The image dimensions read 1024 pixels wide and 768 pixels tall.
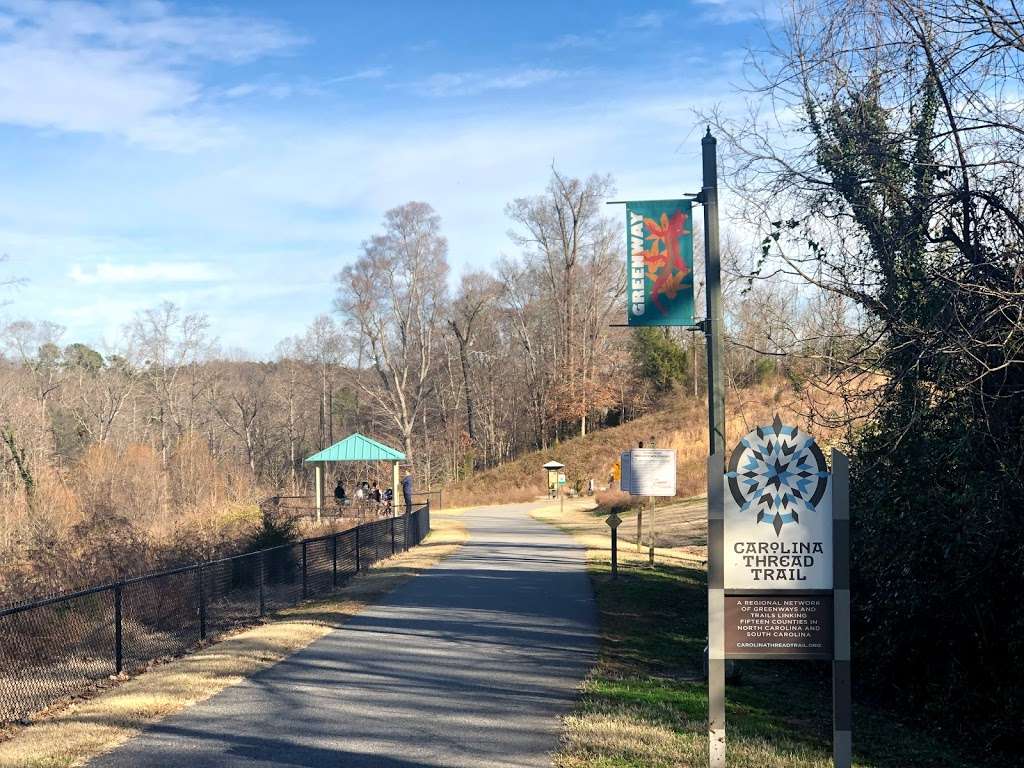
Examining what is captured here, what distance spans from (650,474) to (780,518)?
53.2ft

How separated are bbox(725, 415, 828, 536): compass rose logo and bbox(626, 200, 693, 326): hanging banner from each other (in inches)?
182

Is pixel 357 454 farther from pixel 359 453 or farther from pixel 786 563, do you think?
pixel 786 563

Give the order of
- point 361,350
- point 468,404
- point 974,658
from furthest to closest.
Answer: point 468,404 < point 361,350 < point 974,658

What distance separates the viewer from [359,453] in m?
37.1

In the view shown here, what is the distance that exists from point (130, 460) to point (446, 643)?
2111 centimetres

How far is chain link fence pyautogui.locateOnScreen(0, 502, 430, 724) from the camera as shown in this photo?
379 inches

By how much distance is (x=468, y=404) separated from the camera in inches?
3029

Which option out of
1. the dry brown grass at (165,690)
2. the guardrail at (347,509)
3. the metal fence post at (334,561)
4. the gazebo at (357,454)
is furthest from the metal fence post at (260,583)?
the gazebo at (357,454)

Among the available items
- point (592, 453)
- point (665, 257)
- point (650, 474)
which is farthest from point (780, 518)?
point (592, 453)

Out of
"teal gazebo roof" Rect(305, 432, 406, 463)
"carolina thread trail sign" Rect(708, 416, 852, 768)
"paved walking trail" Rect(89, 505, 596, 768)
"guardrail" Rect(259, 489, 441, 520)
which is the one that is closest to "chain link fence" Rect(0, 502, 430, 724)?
"paved walking trail" Rect(89, 505, 596, 768)

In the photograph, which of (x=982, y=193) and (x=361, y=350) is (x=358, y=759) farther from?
(x=361, y=350)

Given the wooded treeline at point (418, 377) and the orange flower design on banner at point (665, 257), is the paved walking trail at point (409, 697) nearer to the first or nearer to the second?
the orange flower design on banner at point (665, 257)

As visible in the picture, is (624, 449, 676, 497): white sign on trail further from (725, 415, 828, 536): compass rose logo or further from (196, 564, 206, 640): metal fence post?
(725, 415, 828, 536): compass rose logo

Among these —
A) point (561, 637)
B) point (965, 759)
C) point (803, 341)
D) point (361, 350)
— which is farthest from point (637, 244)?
point (361, 350)
